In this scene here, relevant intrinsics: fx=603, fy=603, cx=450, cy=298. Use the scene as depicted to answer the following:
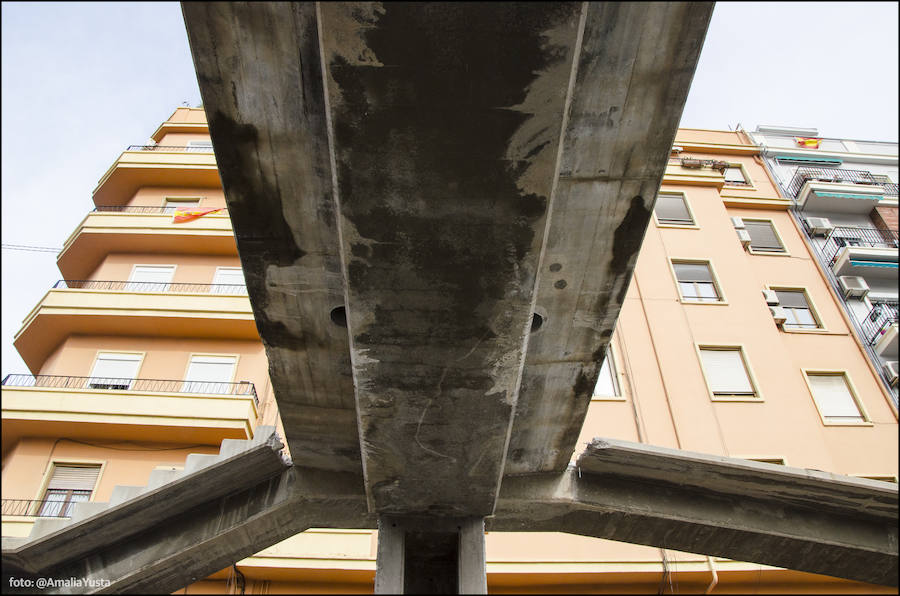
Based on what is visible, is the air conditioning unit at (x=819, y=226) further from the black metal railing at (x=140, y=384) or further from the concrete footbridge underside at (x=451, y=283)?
the black metal railing at (x=140, y=384)

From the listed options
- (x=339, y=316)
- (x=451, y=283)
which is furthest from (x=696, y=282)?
(x=451, y=283)

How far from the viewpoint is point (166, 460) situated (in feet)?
46.8

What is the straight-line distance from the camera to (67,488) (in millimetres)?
13883

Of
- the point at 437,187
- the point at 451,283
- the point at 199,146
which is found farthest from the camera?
→ the point at 199,146

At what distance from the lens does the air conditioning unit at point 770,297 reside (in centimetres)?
1820

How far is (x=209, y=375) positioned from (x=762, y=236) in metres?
18.6

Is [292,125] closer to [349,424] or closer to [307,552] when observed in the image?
[349,424]

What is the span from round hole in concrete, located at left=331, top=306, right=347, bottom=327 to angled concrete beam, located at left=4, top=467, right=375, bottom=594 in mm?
2162

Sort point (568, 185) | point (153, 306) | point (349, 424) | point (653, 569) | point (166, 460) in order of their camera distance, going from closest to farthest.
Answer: point (568, 185), point (349, 424), point (653, 569), point (166, 460), point (153, 306)

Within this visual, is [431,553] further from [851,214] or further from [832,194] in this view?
[851,214]

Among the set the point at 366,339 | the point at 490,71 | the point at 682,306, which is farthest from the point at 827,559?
the point at 682,306

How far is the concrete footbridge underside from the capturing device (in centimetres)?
332

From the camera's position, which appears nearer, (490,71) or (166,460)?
(490,71)

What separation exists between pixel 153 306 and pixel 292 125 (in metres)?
14.3
